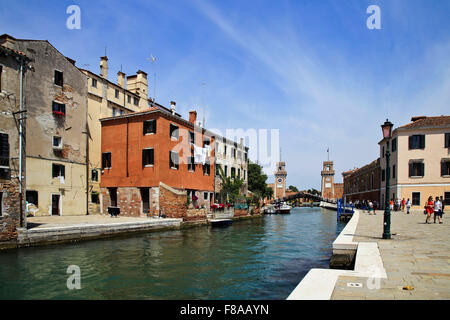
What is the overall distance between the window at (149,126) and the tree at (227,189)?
1108 centimetres

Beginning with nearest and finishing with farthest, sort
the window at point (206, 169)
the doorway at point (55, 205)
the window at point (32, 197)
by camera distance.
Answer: the window at point (32, 197) → the doorway at point (55, 205) → the window at point (206, 169)

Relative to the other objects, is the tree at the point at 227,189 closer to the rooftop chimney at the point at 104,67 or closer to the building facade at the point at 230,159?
the building facade at the point at 230,159

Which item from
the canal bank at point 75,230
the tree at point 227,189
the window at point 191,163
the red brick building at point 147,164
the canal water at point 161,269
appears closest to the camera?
the canal water at point 161,269

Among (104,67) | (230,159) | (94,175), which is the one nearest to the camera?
(94,175)

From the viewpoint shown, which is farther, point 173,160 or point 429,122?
point 429,122

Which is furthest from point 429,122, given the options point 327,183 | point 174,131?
point 327,183

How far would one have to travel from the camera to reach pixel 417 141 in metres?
32.4

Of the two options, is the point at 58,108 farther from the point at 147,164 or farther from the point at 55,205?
the point at 147,164

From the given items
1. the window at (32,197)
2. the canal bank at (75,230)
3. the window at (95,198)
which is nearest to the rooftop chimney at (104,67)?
the window at (95,198)

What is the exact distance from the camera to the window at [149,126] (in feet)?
82.7

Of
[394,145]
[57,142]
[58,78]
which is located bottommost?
[57,142]

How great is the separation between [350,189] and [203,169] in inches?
1662

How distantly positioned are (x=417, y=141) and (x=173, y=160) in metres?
24.3
